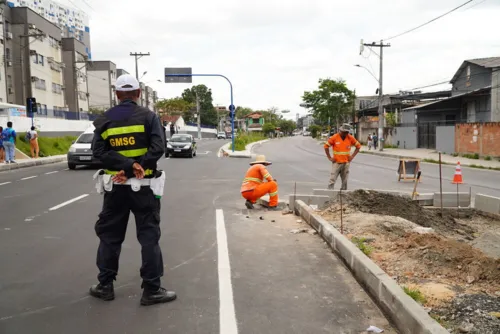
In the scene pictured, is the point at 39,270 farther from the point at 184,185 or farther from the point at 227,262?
the point at 184,185

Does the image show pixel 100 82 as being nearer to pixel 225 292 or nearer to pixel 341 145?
pixel 341 145

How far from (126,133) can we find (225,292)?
5.82 feet

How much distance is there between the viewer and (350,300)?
162 inches

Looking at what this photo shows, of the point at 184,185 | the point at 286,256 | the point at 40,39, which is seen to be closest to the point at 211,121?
the point at 40,39

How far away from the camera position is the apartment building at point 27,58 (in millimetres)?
40875

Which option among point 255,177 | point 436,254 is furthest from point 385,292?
point 255,177

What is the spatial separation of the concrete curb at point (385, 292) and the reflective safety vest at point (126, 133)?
89.5 inches

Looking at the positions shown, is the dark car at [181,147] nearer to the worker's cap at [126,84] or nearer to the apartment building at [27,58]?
the apartment building at [27,58]

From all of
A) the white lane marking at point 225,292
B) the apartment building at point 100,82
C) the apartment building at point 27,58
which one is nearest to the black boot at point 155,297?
the white lane marking at point 225,292

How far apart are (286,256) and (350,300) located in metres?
1.53

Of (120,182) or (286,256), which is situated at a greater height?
(120,182)

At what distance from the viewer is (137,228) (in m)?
4.03

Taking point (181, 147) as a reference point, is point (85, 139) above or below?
above

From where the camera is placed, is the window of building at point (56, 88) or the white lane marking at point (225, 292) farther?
the window of building at point (56, 88)
